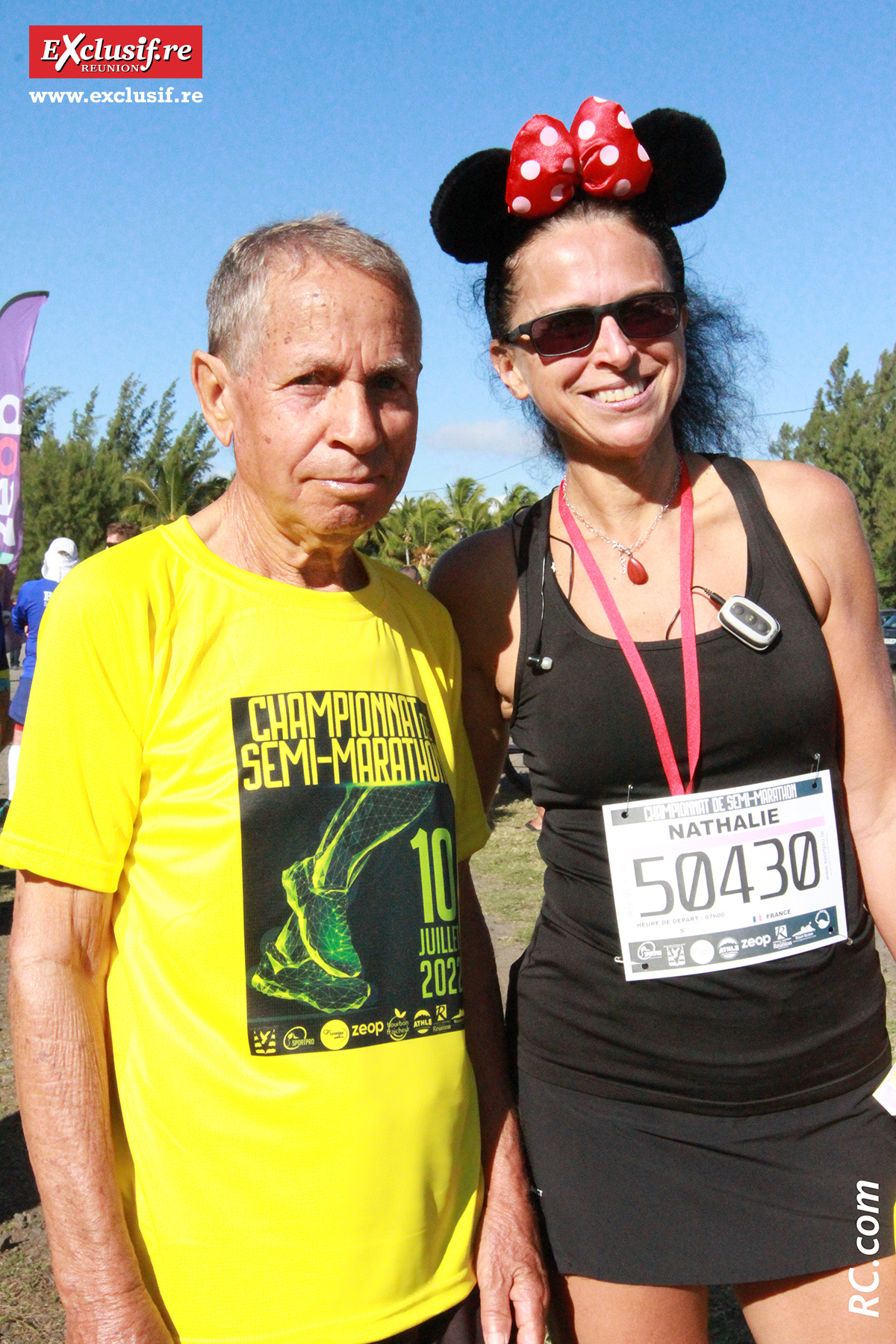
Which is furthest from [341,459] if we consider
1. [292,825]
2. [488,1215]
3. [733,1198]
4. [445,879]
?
[733,1198]

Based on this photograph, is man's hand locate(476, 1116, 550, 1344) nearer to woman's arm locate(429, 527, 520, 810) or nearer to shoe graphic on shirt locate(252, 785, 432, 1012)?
shoe graphic on shirt locate(252, 785, 432, 1012)

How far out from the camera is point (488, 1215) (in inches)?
65.7

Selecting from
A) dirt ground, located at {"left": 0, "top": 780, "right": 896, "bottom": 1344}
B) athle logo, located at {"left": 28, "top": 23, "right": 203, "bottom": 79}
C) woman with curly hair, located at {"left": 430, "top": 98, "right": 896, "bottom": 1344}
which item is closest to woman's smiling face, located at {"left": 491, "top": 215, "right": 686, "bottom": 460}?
woman with curly hair, located at {"left": 430, "top": 98, "right": 896, "bottom": 1344}

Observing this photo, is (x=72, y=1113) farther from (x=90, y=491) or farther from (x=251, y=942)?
(x=90, y=491)

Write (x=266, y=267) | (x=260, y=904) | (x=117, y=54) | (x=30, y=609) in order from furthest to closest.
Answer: (x=30, y=609), (x=117, y=54), (x=266, y=267), (x=260, y=904)

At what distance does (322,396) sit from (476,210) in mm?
829

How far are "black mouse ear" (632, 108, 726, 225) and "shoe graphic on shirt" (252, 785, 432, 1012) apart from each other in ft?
4.31

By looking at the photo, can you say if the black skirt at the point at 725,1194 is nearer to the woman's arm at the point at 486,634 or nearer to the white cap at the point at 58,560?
the woman's arm at the point at 486,634

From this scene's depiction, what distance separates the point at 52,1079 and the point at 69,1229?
18 cm

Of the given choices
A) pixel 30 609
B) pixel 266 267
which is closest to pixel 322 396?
pixel 266 267

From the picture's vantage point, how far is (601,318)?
1895mm

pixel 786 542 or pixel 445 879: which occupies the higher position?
pixel 786 542

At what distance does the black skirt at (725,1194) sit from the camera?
175 centimetres

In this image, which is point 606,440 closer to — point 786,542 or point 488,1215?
point 786,542
